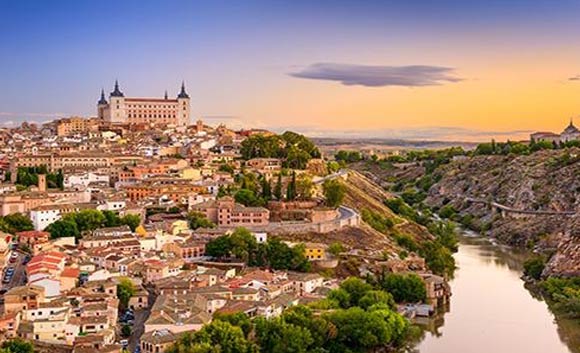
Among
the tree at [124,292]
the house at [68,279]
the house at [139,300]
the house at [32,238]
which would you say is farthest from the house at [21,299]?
the house at [32,238]

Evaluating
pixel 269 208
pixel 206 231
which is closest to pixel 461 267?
pixel 269 208

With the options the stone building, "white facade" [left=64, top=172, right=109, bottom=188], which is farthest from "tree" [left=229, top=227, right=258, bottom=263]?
the stone building

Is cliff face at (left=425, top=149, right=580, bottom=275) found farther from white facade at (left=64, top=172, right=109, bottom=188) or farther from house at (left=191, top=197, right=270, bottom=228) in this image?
white facade at (left=64, top=172, right=109, bottom=188)

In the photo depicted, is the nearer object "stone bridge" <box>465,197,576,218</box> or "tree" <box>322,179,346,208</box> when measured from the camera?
"tree" <box>322,179,346,208</box>

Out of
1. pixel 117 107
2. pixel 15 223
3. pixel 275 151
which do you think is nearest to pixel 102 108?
pixel 117 107

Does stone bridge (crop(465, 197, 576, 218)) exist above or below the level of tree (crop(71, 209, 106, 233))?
below
